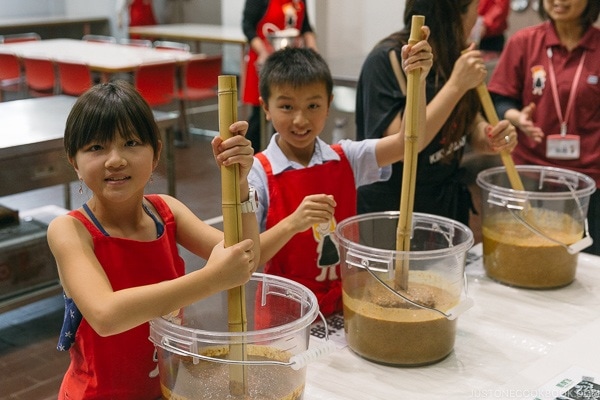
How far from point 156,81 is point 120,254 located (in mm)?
4941

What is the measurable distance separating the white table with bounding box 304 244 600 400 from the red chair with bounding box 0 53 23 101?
5.69 m

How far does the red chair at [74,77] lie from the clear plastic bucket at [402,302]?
188 inches

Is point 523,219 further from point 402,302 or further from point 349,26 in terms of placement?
point 349,26

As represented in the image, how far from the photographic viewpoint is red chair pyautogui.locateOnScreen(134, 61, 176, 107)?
591 centimetres

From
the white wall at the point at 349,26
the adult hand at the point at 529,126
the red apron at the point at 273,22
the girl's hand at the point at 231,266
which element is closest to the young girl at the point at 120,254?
the girl's hand at the point at 231,266

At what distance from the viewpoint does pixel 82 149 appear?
126 cm

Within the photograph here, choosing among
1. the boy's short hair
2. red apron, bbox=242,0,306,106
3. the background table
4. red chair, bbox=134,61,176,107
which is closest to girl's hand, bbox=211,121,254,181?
the boy's short hair

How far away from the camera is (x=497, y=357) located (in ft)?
5.04

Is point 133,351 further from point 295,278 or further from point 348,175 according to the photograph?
point 348,175

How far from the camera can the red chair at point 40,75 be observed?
246 inches

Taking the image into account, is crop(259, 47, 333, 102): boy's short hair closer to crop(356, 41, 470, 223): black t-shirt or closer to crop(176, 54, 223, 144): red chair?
crop(356, 41, 470, 223): black t-shirt

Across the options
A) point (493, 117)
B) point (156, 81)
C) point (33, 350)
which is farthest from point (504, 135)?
point (156, 81)

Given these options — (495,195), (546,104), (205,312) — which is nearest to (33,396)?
(205,312)

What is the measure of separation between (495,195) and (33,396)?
192 cm
